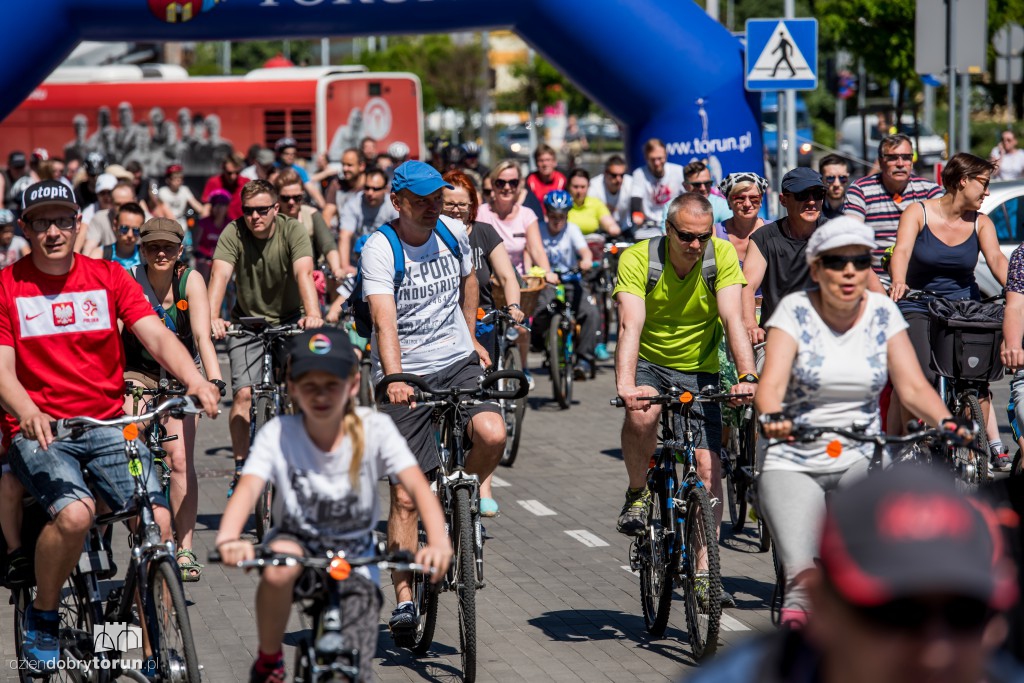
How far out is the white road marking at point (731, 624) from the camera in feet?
22.0

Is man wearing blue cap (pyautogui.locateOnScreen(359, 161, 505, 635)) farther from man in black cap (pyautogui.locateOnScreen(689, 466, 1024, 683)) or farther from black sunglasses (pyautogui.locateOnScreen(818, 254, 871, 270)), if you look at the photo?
man in black cap (pyautogui.locateOnScreen(689, 466, 1024, 683))

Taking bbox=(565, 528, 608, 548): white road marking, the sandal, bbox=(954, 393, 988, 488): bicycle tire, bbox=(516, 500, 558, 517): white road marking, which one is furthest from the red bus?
the sandal

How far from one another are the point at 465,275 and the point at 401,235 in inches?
19.7

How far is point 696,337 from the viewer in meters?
6.73

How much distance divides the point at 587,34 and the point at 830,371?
36.5ft

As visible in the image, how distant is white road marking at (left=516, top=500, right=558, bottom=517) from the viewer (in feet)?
30.6

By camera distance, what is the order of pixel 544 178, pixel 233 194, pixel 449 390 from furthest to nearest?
pixel 233 194 → pixel 544 178 → pixel 449 390

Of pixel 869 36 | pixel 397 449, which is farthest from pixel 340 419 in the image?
pixel 869 36

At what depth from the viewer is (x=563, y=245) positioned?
1337 centimetres

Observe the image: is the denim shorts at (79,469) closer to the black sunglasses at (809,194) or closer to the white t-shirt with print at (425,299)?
the white t-shirt with print at (425,299)

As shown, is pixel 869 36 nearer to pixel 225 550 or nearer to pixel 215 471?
pixel 215 471

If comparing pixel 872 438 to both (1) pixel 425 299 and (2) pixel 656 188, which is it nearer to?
(1) pixel 425 299

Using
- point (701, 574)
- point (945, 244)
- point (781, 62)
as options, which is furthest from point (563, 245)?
point (701, 574)

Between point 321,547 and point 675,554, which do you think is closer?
point 321,547
